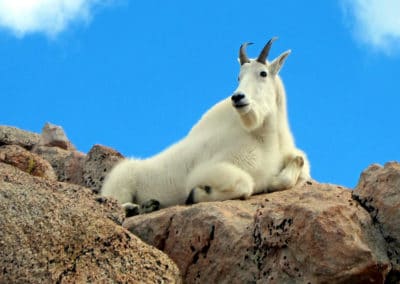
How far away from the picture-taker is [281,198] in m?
9.01

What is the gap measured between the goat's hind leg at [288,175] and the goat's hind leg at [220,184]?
1.28ft

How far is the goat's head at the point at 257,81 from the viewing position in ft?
31.9

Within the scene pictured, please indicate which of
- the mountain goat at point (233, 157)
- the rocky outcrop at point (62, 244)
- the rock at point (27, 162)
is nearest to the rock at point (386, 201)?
the rocky outcrop at point (62, 244)

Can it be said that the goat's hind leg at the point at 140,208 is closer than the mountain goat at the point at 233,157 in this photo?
No

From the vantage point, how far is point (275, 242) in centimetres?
662

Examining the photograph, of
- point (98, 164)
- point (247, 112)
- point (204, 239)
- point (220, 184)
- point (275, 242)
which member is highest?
point (98, 164)

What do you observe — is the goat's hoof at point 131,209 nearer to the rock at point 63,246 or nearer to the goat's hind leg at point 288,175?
the goat's hind leg at point 288,175

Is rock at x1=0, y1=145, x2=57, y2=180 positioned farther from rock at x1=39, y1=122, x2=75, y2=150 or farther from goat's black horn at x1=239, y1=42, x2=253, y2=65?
rock at x1=39, y1=122, x2=75, y2=150

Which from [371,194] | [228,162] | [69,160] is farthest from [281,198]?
[69,160]

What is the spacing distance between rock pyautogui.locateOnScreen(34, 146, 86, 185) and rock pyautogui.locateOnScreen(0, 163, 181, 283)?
5.41m

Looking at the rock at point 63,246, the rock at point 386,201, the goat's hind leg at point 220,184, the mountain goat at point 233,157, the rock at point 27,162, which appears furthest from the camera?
the mountain goat at point 233,157

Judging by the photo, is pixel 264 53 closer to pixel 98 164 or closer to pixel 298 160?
pixel 298 160

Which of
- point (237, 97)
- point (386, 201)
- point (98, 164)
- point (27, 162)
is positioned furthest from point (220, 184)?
point (386, 201)

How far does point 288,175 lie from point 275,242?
352 centimetres
